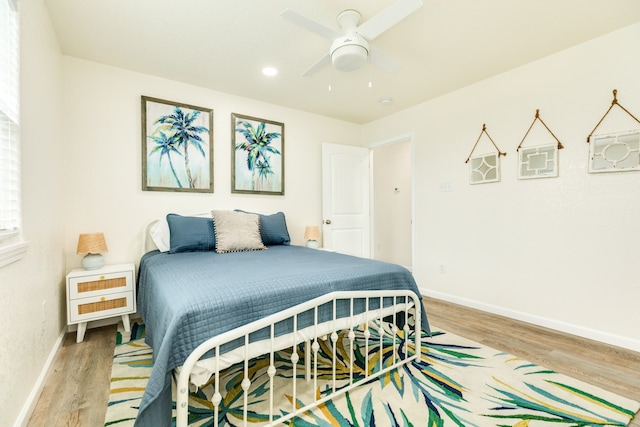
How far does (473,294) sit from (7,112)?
3900 mm

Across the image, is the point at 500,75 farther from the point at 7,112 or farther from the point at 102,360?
the point at 102,360

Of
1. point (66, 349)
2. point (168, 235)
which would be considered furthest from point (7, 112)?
point (66, 349)

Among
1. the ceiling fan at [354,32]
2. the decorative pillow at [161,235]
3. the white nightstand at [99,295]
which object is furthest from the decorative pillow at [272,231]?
the ceiling fan at [354,32]

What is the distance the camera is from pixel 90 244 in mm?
2473

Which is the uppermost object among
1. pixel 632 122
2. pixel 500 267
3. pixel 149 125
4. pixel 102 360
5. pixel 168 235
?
pixel 149 125

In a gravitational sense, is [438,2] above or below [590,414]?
above

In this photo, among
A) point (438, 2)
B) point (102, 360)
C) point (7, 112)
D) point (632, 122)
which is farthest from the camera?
point (632, 122)

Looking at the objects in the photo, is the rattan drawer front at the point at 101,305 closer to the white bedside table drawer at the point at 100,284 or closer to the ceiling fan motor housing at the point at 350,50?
the white bedside table drawer at the point at 100,284

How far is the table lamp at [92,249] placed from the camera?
2459 millimetres

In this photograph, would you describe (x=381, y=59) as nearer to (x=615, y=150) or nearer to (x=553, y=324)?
(x=615, y=150)

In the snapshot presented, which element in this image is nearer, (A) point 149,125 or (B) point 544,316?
(B) point 544,316

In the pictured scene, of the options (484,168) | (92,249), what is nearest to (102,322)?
(92,249)

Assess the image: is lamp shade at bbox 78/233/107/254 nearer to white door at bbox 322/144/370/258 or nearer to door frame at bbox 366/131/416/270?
white door at bbox 322/144/370/258

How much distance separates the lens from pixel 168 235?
278 cm
